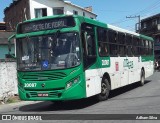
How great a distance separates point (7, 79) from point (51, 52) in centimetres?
691

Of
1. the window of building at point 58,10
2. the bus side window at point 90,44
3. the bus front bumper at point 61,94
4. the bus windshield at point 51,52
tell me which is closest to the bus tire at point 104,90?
the bus side window at point 90,44

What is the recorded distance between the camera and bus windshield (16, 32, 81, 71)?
11.1 m

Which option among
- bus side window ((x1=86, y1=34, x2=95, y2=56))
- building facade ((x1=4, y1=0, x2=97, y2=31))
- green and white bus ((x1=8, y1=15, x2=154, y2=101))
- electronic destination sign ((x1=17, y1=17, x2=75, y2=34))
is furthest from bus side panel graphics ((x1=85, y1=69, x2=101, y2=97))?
building facade ((x1=4, y1=0, x2=97, y2=31))

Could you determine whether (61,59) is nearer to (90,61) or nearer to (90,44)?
(90,61)

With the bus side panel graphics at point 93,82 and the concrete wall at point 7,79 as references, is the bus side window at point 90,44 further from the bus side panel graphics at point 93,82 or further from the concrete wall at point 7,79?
the concrete wall at point 7,79

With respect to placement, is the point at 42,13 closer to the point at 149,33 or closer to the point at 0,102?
the point at 0,102

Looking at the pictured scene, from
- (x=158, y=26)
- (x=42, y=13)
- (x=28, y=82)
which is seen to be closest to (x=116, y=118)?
(x=28, y=82)

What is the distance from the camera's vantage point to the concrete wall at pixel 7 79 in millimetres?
17062

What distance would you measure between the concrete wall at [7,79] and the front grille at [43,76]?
552cm

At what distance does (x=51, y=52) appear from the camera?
1122 cm

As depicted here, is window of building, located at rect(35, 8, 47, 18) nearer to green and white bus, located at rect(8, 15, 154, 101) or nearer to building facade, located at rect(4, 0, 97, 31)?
building facade, located at rect(4, 0, 97, 31)

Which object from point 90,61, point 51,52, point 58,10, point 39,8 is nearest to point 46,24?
point 51,52

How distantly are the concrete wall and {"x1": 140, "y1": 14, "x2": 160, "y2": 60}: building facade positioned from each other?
49.3 m

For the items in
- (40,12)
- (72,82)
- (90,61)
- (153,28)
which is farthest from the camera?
(153,28)
